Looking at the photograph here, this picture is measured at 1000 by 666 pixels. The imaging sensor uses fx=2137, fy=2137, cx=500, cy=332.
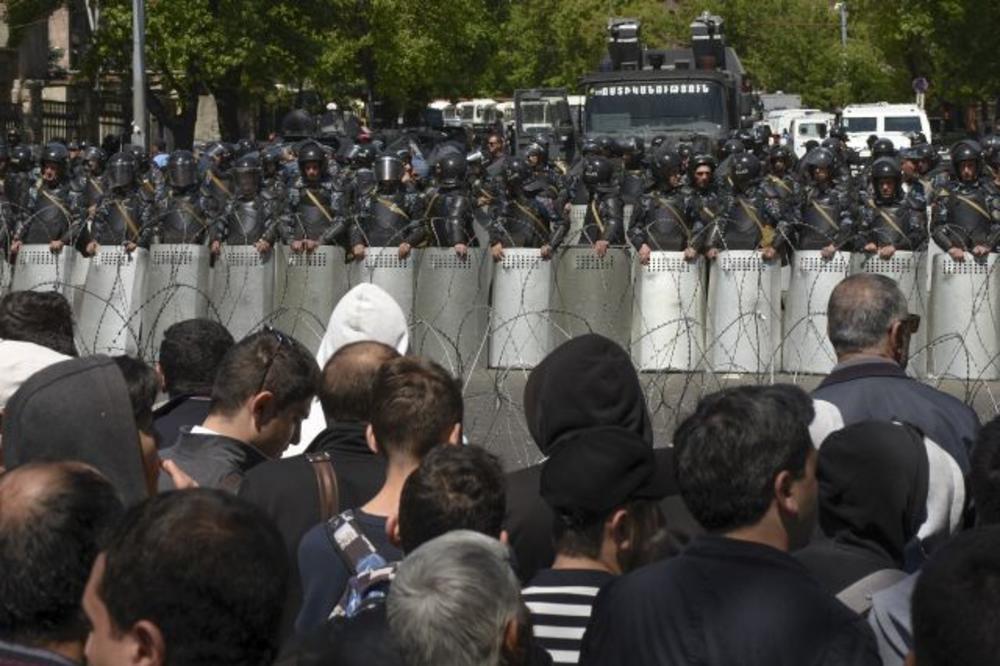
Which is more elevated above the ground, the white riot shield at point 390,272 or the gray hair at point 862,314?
the gray hair at point 862,314

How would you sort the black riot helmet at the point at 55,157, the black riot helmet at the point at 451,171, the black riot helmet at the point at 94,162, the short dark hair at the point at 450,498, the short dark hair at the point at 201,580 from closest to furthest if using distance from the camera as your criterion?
the short dark hair at the point at 201,580, the short dark hair at the point at 450,498, the black riot helmet at the point at 451,171, the black riot helmet at the point at 55,157, the black riot helmet at the point at 94,162

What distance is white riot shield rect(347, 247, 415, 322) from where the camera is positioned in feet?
49.3

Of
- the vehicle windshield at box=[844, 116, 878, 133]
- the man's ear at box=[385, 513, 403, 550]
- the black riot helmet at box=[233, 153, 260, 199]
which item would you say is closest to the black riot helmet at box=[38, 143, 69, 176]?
the black riot helmet at box=[233, 153, 260, 199]

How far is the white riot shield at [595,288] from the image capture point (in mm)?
14938

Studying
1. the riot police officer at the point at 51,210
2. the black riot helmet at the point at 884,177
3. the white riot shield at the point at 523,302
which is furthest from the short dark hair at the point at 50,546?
the black riot helmet at the point at 884,177

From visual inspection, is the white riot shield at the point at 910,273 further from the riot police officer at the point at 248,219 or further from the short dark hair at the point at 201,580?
the short dark hair at the point at 201,580

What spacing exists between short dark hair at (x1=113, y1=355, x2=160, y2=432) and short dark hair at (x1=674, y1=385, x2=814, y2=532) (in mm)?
1496

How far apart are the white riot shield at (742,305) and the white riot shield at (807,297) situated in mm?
111

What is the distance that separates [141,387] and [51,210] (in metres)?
11.6

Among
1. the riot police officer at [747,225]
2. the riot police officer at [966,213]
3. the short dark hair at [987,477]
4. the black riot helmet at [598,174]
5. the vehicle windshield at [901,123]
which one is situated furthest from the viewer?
the vehicle windshield at [901,123]

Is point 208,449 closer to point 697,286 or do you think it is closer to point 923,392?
point 923,392

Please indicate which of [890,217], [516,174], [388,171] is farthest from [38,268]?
[890,217]

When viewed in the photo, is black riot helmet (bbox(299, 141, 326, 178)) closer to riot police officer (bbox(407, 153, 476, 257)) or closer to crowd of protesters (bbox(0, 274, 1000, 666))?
riot police officer (bbox(407, 153, 476, 257))

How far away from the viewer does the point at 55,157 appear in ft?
56.5
